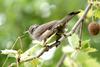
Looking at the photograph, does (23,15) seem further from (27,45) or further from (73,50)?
(73,50)

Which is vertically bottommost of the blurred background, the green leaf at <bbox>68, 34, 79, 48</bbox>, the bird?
the green leaf at <bbox>68, 34, 79, 48</bbox>

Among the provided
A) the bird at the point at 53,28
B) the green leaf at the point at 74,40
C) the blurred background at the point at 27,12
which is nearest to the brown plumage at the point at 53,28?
the bird at the point at 53,28

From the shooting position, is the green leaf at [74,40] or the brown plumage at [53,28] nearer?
the brown plumage at [53,28]

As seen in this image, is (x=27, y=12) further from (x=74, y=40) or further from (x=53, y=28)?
(x=53, y=28)

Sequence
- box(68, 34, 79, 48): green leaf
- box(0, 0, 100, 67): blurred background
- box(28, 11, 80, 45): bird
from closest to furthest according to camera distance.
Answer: box(28, 11, 80, 45): bird, box(68, 34, 79, 48): green leaf, box(0, 0, 100, 67): blurred background

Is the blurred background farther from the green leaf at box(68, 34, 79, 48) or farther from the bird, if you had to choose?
the bird

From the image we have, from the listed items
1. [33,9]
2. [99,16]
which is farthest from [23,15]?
[99,16]

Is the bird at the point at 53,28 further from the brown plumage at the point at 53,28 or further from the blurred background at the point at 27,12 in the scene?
the blurred background at the point at 27,12

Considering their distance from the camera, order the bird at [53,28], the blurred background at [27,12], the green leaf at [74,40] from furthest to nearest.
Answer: the blurred background at [27,12], the green leaf at [74,40], the bird at [53,28]

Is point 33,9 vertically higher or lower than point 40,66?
higher

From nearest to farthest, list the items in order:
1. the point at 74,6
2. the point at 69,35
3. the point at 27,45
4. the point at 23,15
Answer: the point at 69,35 → the point at 27,45 → the point at 74,6 → the point at 23,15

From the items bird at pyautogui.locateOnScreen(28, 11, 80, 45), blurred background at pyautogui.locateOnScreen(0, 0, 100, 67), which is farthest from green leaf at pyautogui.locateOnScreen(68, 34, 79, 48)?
blurred background at pyautogui.locateOnScreen(0, 0, 100, 67)
